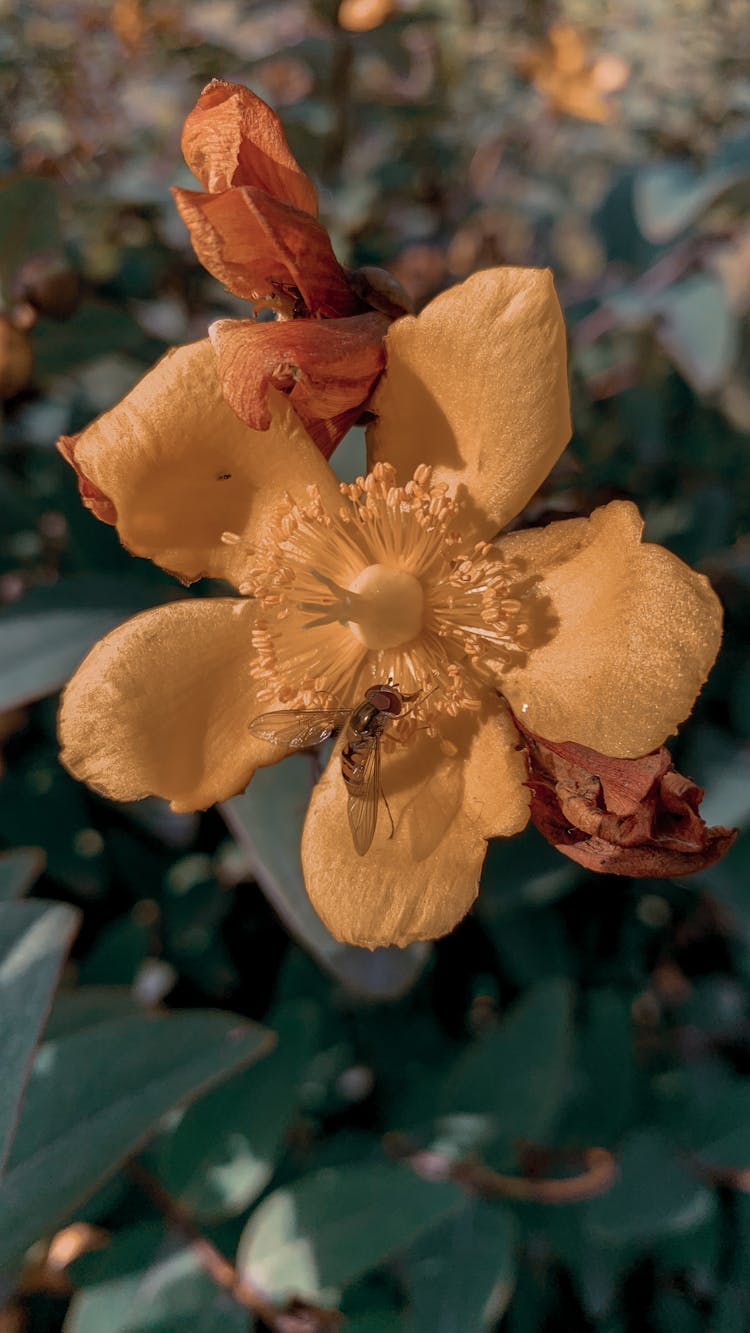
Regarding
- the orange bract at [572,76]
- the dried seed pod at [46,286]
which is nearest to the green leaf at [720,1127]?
the dried seed pod at [46,286]

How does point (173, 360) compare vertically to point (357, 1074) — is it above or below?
above

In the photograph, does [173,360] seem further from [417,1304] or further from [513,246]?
[513,246]

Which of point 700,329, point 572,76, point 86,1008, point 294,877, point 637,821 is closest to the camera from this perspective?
point 637,821

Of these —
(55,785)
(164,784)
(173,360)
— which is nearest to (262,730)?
(164,784)

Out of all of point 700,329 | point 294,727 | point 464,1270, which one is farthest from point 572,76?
point 464,1270

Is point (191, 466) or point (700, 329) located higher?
point (191, 466)

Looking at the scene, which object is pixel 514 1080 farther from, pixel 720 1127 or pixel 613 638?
pixel 613 638

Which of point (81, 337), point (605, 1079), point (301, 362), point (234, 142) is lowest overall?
point (605, 1079)
